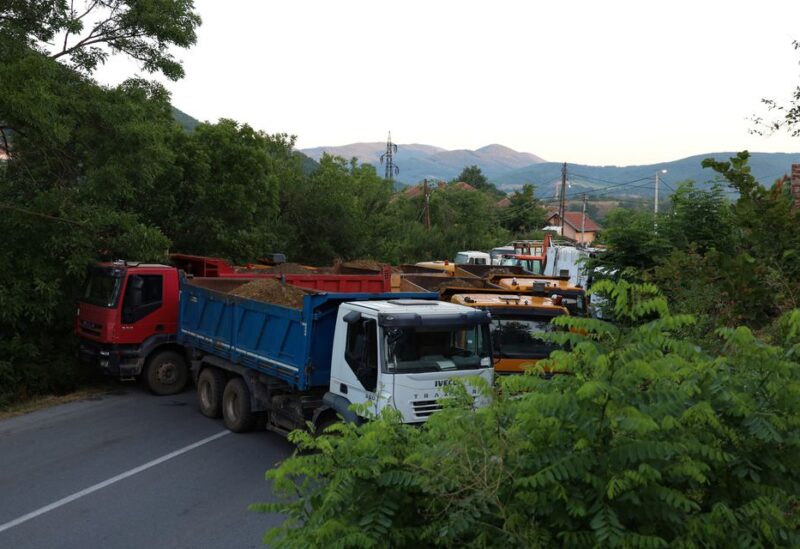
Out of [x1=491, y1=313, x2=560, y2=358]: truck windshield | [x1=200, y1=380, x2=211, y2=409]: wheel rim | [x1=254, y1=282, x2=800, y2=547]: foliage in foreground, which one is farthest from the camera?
[x1=200, y1=380, x2=211, y2=409]: wheel rim

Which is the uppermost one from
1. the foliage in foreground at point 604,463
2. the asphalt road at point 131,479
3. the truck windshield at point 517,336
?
the foliage in foreground at point 604,463

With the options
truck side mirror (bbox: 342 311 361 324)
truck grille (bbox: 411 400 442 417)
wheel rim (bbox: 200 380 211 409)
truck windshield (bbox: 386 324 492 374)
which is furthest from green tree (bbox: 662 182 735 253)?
wheel rim (bbox: 200 380 211 409)

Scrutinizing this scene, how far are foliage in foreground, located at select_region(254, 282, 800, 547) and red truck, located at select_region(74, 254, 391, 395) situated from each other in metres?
9.64

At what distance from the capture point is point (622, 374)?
2.90 meters

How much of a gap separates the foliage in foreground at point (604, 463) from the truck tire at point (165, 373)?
1119 centimetres

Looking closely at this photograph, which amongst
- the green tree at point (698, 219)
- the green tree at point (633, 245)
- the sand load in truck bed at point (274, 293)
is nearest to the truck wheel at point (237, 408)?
the sand load in truck bed at point (274, 293)

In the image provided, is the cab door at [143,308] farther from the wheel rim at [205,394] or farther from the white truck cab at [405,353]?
the white truck cab at [405,353]

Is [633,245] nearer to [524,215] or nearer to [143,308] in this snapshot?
[143,308]

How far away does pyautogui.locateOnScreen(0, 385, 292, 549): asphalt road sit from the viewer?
728 cm

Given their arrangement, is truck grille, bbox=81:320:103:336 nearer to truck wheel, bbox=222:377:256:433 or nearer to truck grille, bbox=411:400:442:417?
truck wheel, bbox=222:377:256:433

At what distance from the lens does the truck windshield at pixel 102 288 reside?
13625mm

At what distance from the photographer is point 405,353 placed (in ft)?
26.9

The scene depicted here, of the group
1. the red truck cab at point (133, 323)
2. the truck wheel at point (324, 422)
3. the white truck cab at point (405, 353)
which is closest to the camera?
the white truck cab at point (405, 353)

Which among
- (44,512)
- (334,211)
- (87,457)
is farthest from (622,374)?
(334,211)
